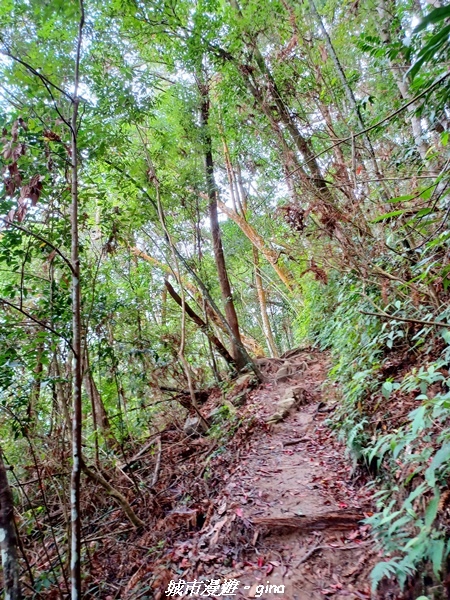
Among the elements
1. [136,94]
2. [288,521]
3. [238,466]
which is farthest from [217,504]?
[136,94]

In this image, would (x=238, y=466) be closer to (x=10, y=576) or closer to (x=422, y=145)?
(x=10, y=576)

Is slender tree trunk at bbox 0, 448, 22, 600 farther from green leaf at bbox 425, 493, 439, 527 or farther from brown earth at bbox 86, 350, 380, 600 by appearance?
green leaf at bbox 425, 493, 439, 527

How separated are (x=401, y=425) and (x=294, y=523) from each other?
1.24m

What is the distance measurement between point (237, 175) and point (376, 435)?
434 inches

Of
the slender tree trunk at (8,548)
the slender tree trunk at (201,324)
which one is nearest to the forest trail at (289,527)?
the slender tree trunk at (8,548)

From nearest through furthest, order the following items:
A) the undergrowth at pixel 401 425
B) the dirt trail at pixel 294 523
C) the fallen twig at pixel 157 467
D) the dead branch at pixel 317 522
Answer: the undergrowth at pixel 401 425 < the dirt trail at pixel 294 523 < the dead branch at pixel 317 522 < the fallen twig at pixel 157 467

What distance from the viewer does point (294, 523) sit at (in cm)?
278

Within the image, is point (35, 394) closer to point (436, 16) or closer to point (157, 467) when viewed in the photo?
point (157, 467)

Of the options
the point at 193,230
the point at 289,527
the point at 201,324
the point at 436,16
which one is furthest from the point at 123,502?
the point at 193,230

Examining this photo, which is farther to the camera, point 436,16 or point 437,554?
point 437,554

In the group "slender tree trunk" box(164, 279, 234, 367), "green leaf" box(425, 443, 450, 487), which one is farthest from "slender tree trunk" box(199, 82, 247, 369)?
"green leaf" box(425, 443, 450, 487)

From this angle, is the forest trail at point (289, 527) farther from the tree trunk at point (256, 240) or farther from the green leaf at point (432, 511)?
the tree trunk at point (256, 240)

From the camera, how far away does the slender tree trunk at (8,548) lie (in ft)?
5.40

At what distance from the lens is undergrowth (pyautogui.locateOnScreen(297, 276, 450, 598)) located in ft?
5.89
